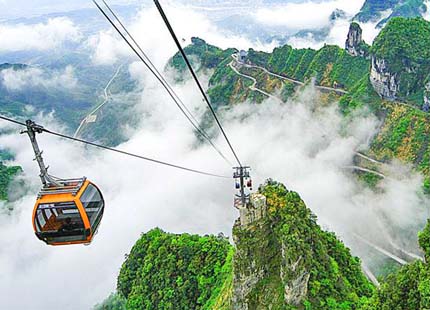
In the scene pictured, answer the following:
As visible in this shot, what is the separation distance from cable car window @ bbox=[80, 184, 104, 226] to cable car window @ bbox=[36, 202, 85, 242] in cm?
34

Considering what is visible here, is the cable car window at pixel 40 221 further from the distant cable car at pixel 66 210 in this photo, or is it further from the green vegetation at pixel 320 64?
the green vegetation at pixel 320 64

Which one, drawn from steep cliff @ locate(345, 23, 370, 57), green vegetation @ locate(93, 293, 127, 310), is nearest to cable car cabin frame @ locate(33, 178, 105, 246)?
green vegetation @ locate(93, 293, 127, 310)

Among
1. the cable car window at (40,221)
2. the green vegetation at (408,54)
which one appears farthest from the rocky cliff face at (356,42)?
the cable car window at (40,221)

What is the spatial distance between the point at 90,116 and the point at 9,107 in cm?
3621

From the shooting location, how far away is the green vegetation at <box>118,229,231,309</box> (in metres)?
42.5

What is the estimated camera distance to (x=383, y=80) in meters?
73.6

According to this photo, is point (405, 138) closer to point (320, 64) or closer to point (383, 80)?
point (383, 80)

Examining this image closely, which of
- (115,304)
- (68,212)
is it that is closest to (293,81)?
(115,304)

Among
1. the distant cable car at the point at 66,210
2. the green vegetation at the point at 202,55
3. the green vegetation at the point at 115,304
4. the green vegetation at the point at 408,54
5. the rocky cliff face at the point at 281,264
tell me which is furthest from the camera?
the green vegetation at the point at 202,55

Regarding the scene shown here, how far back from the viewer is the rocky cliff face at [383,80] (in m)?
72.1

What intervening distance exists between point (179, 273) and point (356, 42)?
66259 millimetres

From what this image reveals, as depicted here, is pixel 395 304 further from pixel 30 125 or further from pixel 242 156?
pixel 242 156

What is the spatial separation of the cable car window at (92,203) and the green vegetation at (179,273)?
89.9 ft

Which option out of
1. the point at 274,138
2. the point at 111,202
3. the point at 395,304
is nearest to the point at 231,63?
the point at 274,138
